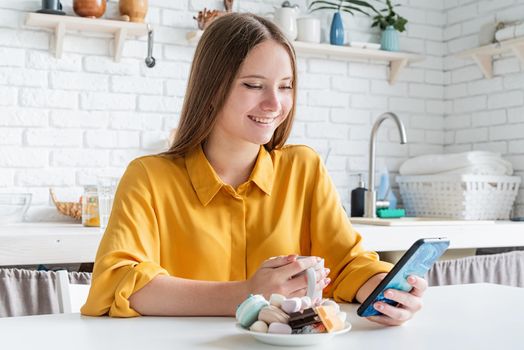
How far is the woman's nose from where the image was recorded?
1.38 meters

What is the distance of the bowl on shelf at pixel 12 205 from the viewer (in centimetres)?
268

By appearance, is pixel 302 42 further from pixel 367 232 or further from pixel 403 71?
pixel 367 232

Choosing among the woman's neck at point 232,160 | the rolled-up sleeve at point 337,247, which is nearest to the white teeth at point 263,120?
the woman's neck at point 232,160

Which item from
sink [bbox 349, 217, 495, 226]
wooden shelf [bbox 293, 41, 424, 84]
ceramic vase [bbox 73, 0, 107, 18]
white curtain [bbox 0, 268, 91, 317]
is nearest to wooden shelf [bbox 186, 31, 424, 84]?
wooden shelf [bbox 293, 41, 424, 84]

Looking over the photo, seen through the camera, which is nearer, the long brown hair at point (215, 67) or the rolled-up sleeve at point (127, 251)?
the rolled-up sleeve at point (127, 251)

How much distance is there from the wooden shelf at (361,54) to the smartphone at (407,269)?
2.23 metres

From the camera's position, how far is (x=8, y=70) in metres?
2.86

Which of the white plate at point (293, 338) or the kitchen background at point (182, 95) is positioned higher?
the kitchen background at point (182, 95)

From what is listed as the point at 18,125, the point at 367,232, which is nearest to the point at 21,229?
the point at 18,125

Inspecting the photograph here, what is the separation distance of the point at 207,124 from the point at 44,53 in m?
1.72

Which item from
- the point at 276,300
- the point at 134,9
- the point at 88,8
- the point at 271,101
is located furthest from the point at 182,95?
the point at 276,300

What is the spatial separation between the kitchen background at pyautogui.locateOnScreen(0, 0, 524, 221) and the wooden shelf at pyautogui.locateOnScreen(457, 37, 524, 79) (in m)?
0.05

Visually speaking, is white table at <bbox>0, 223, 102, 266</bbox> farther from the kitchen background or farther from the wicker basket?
the wicker basket

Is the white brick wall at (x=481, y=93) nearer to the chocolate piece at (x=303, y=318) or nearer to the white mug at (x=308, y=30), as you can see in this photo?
the white mug at (x=308, y=30)
